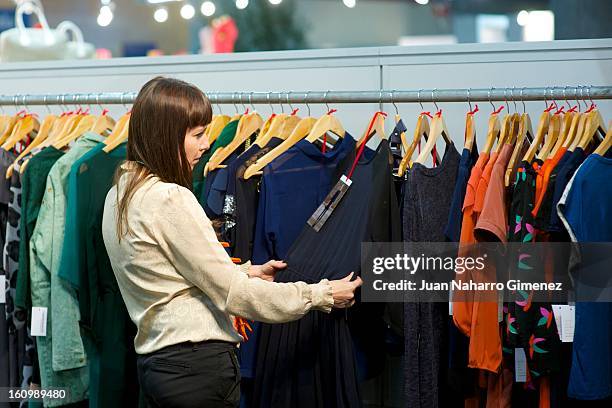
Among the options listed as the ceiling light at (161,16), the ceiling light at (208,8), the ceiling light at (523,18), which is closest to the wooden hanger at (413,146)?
the ceiling light at (523,18)

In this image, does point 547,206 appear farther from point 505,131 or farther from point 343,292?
point 343,292

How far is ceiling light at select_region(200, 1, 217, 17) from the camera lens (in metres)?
8.84

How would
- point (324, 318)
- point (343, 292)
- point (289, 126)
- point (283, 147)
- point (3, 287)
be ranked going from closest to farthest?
1. point (343, 292)
2. point (324, 318)
3. point (283, 147)
4. point (289, 126)
5. point (3, 287)

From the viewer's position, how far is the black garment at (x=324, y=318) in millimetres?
2352

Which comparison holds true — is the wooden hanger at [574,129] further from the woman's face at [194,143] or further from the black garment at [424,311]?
the woman's face at [194,143]

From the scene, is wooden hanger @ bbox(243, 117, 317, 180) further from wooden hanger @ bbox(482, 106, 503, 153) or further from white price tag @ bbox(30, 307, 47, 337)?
white price tag @ bbox(30, 307, 47, 337)

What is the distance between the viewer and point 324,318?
93.3 inches

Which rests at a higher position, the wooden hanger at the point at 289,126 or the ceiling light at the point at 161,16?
the ceiling light at the point at 161,16

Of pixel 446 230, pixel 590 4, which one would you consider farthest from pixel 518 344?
pixel 590 4

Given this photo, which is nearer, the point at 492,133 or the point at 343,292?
the point at 343,292

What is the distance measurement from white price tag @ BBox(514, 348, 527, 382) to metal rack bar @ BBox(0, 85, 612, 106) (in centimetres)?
74

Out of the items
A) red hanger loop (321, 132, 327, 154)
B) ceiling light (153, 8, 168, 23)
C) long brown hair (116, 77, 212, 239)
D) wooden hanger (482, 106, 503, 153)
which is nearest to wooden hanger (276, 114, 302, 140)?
red hanger loop (321, 132, 327, 154)

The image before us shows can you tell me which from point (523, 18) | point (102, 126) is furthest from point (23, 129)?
point (523, 18)

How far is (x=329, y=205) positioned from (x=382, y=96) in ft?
1.33
